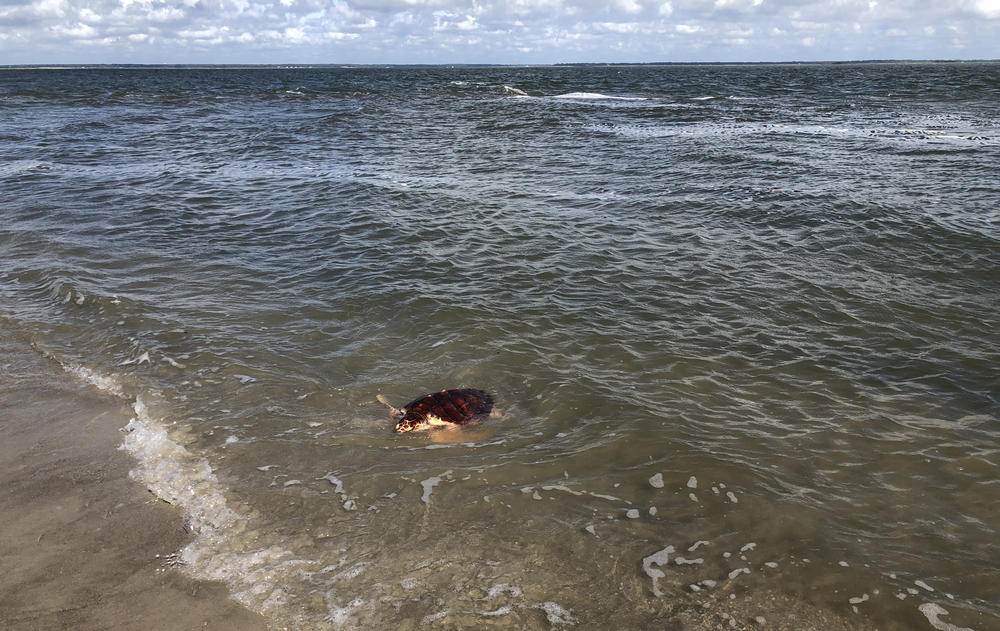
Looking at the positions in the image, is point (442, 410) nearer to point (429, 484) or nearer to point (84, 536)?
point (429, 484)

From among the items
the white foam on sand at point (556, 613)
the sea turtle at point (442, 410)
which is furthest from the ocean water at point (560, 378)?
the sea turtle at point (442, 410)

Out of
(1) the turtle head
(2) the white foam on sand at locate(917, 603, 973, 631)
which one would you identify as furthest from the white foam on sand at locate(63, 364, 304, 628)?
(2) the white foam on sand at locate(917, 603, 973, 631)

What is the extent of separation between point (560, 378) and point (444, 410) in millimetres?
Answer: 1415

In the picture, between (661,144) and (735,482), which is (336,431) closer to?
(735,482)

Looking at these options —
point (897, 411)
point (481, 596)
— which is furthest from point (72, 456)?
point (897, 411)

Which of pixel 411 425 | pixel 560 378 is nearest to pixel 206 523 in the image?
pixel 411 425

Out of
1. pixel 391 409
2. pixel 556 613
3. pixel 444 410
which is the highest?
pixel 444 410

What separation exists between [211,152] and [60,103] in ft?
96.4

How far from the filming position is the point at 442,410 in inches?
228

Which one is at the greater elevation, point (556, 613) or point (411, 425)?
point (411, 425)

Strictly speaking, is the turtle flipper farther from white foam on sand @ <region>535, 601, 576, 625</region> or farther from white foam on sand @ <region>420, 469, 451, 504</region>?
white foam on sand @ <region>535, 601, 576, 625</region>

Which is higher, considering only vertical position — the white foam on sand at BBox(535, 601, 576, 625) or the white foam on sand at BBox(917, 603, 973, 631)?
the white foam on sand at BBox(917, 603, 973, 631)

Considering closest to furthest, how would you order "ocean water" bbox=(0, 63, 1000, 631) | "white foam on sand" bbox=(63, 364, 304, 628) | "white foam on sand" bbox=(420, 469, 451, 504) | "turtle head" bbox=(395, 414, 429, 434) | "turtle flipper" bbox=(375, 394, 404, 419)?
"white foam on sand" bbox=(63, 364, 304, 628) < "ocean water" bbox=(0, 63, 1000, 631) < "white foam on sand" bbox=(420, 469, 451, 504) < "turtle head" bbox=(395, 414, 429, 434) < "turtle flipper" bbox=(375, 394, 404, 419)

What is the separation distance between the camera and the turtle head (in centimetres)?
566
